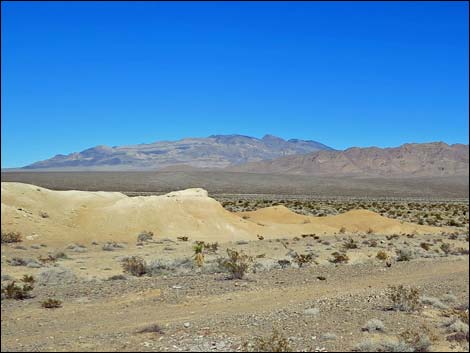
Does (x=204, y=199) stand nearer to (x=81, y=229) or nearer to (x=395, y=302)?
(x=81, y=229)

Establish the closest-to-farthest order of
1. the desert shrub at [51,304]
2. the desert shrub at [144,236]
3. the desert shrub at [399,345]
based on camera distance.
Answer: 1. the desert shrub at [399,345]
2. the desert shrub at [51,304]
3. the desert shrub at [144,236]

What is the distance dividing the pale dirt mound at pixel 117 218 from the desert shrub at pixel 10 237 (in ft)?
1.63

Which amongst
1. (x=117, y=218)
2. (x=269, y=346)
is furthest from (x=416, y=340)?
(x=117, y=218)

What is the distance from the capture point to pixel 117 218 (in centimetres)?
3191

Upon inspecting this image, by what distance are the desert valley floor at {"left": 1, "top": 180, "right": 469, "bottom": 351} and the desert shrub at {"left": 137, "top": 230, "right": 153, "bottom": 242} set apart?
68 mm

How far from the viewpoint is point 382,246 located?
29.2 meters

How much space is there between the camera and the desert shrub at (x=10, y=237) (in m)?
25.3

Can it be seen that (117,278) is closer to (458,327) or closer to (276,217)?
(458,327)

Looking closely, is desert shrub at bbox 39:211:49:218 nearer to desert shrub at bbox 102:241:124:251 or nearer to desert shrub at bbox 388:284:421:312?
desert shrub at bbox 102:241:124:251

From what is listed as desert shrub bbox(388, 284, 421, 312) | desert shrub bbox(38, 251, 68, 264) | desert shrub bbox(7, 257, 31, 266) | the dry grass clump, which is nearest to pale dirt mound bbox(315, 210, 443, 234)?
desert shrub bbox(38, 251, 68, 264)

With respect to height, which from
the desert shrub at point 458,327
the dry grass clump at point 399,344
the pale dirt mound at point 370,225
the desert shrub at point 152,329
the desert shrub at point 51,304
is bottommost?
the pale dirt mound at point 370,225

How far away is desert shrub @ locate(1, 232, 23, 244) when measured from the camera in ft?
83.1

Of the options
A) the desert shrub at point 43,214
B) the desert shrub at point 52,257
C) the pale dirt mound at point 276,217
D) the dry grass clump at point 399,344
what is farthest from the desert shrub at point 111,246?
the dry grass clump at point 399,344

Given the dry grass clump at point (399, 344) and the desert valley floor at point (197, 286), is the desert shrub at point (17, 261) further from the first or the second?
the dry grass clump at point (399, 344)
